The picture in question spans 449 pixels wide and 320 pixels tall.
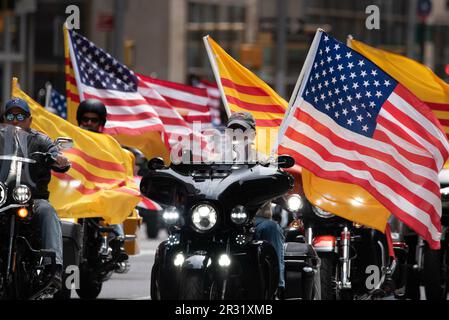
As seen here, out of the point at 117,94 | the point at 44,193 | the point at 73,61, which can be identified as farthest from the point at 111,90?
the point at 44,193

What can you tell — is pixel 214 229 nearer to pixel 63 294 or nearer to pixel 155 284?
pixel 155 284

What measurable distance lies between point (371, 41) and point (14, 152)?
58.7 meters

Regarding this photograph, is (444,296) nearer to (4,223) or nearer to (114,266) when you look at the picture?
(114,266)

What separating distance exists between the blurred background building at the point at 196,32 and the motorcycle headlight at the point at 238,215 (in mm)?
20934

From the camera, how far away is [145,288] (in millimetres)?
16766

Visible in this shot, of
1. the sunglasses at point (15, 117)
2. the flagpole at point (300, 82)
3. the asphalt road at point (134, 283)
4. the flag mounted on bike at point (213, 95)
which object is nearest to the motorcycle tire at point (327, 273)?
the flagpole at point (300, 82)

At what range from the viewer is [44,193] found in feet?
41.0

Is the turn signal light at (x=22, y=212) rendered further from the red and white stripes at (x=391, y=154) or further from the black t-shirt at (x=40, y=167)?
the red and white stripes at (x=391, y=154)

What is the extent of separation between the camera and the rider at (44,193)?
1223 cm

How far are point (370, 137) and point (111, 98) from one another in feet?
18.5

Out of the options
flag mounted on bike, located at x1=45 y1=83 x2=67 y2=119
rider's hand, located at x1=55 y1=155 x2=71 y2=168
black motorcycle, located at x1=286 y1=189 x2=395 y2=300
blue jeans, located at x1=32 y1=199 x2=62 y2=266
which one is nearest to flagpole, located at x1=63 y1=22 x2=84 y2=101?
flag mounted on bike, located at x1=45 y1=83 x2=67 y2=119

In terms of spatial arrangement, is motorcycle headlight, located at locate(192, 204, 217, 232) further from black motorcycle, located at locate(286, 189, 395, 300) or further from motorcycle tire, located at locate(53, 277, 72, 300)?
motorcycle tire, located at locate(53, 277, 72, 300)

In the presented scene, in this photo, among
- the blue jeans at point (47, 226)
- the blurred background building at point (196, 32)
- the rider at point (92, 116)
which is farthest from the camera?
the blurred background building at point (196, 32)

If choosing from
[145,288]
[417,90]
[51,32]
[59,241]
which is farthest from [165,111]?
[51,32]
